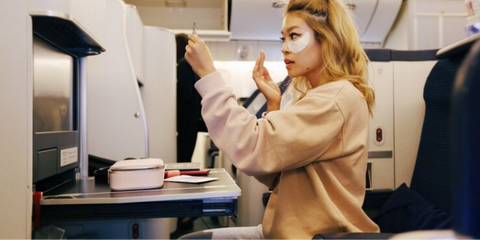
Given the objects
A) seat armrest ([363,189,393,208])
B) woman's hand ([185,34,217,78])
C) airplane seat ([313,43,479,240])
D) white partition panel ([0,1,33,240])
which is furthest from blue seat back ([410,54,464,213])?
white partition panel ([0,1,33,240])

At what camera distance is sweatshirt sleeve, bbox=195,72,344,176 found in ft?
2.81

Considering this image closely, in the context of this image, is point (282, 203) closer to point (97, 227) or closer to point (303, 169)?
point (303, 169)

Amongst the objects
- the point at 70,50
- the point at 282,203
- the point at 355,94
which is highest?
the point at 70,50

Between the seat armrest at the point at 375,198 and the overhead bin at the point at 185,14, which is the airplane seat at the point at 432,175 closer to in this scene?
the seat armrest at the point at 375,198

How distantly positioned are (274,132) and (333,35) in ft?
1.18

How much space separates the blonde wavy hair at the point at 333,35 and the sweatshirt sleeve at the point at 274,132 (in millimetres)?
169

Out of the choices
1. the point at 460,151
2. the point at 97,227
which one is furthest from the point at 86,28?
the point at 460,151

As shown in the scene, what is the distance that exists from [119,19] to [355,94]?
1.48 metres

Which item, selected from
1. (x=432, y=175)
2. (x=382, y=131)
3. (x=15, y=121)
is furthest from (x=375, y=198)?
(x=15, y=121)

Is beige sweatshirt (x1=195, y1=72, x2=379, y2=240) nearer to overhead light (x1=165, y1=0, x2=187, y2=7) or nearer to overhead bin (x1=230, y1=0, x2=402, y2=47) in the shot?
overhead bin (x1=230, y1=0, x2=402, y2=47)

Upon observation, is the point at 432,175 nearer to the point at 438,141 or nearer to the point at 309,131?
the point at 438,141

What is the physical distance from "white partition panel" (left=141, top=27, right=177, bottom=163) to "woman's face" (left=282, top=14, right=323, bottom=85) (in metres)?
1.56

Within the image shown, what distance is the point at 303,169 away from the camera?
0.95m

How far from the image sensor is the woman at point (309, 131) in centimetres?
87
